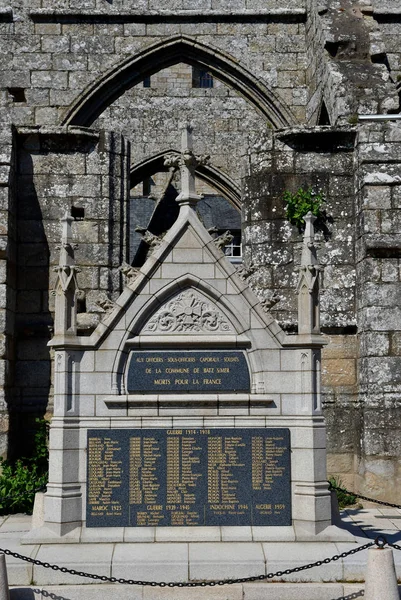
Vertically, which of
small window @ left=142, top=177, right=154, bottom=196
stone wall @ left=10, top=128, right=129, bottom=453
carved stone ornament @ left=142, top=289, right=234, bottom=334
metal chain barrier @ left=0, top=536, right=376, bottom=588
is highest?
small window @ left=142, top=177, right=154, bottom=196

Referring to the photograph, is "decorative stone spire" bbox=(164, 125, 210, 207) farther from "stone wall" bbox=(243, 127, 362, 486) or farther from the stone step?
the stone step

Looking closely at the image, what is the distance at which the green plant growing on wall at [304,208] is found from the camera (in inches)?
429

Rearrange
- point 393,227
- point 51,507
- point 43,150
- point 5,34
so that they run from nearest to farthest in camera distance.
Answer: point 51,507, point 393,227, point 43,150, point 5,34

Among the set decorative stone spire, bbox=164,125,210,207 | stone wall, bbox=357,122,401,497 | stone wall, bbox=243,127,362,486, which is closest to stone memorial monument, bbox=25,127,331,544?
decorative stone spire, bbox=164,125,210,207

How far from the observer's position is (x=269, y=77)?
1600cm

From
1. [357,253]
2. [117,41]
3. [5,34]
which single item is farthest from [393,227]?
[5,34]

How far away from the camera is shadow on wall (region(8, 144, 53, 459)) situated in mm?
10797

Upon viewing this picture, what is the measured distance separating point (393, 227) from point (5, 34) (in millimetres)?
8941

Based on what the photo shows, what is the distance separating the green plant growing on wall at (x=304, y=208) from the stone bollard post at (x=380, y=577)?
5464 millimetres

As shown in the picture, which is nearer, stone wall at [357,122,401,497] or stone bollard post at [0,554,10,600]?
stone bollard post at [0,554,10,600]

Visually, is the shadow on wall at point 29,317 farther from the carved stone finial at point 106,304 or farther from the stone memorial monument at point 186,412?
the stone memorial monument at point 186,412

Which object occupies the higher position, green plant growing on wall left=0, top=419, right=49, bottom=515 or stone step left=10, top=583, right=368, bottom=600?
green plant growing on wall left=0, top=419, right=49, bottom=515

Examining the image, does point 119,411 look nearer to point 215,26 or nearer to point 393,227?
point 393,227

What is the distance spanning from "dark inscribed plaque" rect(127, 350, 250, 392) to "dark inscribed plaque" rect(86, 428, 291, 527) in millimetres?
396
